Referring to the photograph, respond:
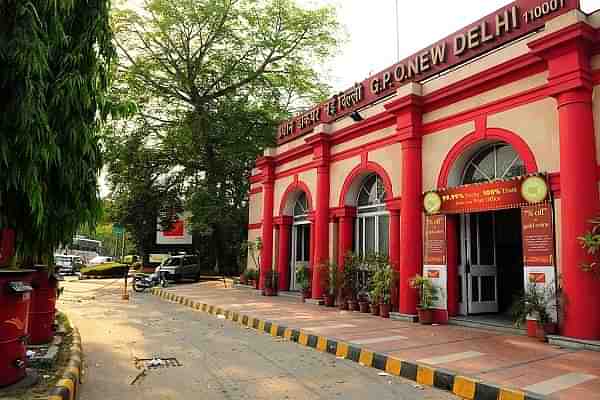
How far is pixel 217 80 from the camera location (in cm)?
2522

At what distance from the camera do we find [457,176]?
9930 millimetres

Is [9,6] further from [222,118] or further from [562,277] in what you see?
[222,118]

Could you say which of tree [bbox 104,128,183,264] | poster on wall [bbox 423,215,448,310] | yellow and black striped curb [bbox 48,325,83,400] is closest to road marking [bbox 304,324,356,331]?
poster on wall [bbox 423,215,448,310]

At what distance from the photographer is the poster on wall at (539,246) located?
768cm

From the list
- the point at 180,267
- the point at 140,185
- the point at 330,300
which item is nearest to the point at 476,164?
the point at 330,300

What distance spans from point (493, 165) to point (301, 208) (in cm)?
814

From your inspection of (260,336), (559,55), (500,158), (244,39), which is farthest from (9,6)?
(244,39)

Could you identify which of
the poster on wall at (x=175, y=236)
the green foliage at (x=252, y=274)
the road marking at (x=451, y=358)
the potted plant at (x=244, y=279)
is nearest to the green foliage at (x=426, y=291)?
the road marking at (x=451, y=358)

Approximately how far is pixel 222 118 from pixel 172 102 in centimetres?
371

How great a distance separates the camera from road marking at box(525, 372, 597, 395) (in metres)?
4.69

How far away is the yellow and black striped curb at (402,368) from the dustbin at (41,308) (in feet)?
13.4

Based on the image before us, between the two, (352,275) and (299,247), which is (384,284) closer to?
(352,275)

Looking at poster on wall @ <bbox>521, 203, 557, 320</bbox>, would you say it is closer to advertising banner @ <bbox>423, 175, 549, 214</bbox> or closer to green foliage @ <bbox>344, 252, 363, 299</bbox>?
advertising banner @ <bbox>423, 175, 549, 214</bbox>

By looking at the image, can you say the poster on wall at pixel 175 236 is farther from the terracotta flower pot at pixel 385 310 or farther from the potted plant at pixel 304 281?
the terracotta flower pot at pixel 385 310
